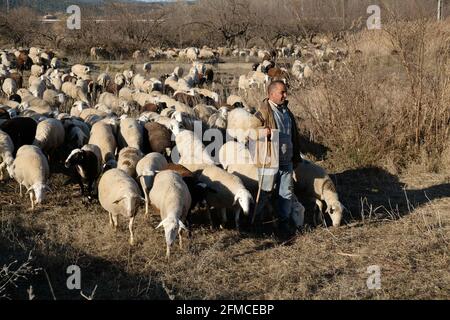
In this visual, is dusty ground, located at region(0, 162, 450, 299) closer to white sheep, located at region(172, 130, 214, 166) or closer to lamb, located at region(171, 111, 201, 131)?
white sheep, located at region(172, 130, 214, 166)

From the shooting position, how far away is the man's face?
20.5 feet

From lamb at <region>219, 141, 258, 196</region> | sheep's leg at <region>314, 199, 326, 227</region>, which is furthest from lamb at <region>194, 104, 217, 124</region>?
sheep's leg at <region>314, 199, 326, 227</region>

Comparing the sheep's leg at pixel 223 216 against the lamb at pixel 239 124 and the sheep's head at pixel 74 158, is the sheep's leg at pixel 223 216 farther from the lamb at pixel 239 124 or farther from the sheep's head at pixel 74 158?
the lamb at pixel 239 124

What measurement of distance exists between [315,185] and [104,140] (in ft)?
12.4

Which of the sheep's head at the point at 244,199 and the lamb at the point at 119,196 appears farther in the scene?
the sheep's head at the point at 244,199

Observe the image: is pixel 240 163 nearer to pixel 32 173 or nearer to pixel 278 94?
pixel 278 94

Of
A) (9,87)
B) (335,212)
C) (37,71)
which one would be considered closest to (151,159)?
(335,212)

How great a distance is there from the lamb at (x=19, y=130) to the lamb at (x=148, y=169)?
2681 mm

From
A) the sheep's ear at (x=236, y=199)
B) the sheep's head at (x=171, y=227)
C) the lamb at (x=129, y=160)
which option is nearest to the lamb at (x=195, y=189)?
the sheep's ear at (x=236, y=199)

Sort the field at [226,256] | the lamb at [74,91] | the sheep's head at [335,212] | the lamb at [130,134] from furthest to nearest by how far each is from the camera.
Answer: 1. the lamb at [74,91]
2. the lamb at [130,134]
3. the sheep's head at [335,212]
4. the field at [226,256]

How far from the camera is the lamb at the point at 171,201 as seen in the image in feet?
19.1
